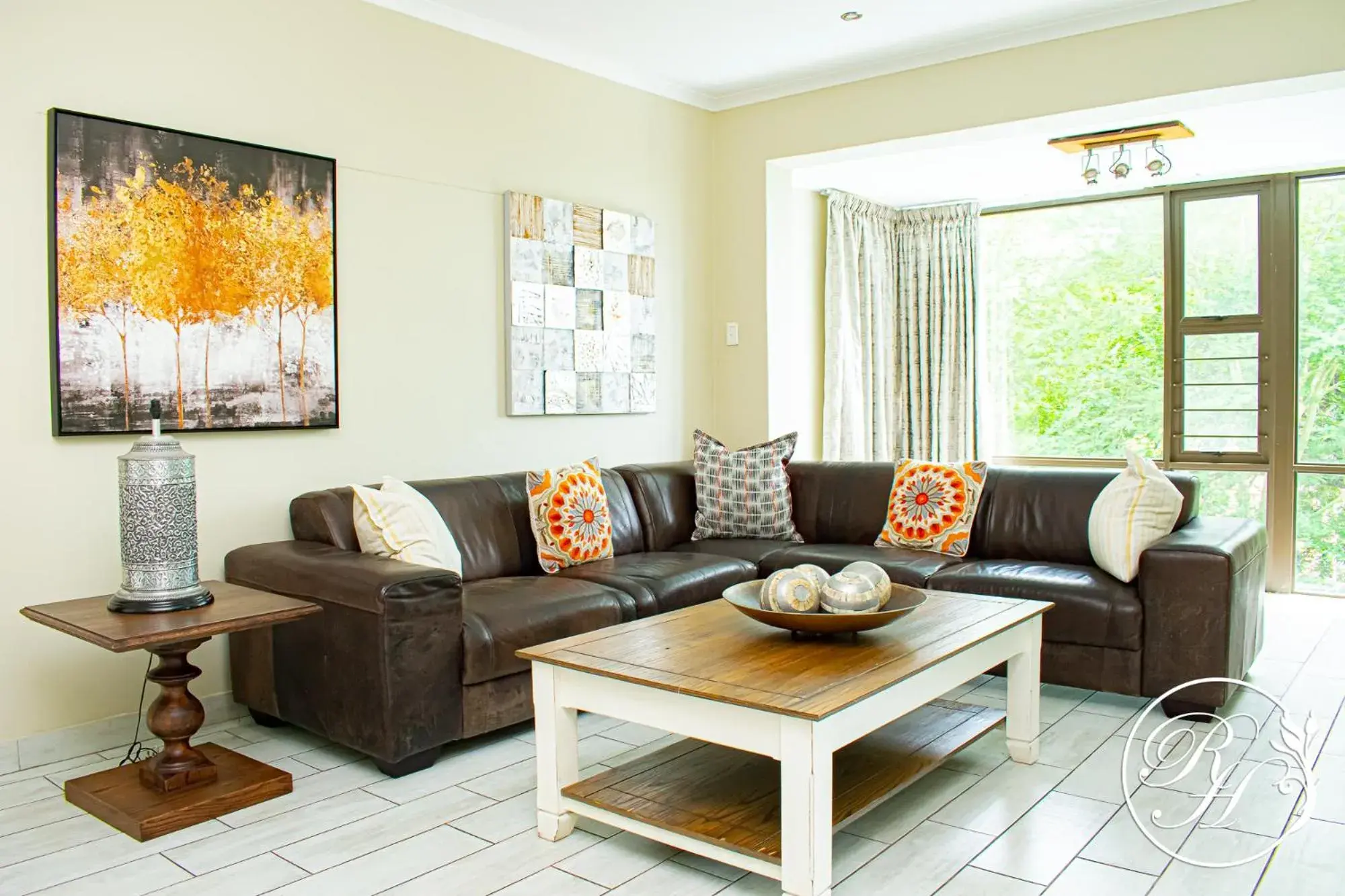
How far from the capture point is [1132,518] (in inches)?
143

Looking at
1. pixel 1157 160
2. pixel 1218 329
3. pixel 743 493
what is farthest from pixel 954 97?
pixel 1218 329

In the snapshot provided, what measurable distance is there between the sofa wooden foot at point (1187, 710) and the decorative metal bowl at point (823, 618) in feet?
4.22

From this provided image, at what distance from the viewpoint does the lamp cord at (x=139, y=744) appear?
3.15 m

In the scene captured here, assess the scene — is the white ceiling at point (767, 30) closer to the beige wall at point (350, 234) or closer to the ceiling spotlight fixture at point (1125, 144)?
the beige wall at point (350, 234)

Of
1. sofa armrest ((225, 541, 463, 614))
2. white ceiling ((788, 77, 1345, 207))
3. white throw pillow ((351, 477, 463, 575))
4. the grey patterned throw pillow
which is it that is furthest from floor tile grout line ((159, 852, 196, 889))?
white ceiling ((788, 77, 1345, 207))

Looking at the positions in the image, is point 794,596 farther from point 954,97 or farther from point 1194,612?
point 954,97

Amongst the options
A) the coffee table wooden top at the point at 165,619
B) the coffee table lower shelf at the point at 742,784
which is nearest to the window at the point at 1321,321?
the coffee table lower shelf at the point at 742,784

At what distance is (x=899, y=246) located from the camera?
695cm

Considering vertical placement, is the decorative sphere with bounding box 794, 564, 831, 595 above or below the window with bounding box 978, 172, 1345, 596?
below

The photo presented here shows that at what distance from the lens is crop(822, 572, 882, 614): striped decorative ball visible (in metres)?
2.55

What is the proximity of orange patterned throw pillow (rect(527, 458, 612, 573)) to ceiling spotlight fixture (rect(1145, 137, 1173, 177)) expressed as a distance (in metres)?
3.30

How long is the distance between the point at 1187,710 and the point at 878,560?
120 cm

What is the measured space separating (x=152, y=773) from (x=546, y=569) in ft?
5.13

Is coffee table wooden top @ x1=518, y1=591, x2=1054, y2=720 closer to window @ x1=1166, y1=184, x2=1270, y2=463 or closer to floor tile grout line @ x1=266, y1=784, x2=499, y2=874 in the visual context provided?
floor tile grout line @ x1=266, y1=784, x2=499, y2=874
